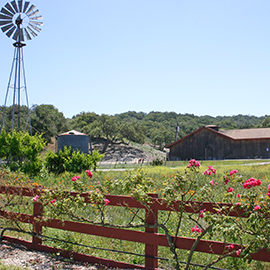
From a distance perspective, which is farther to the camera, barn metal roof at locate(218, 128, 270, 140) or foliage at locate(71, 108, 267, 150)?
foliage at locate(71, 108, 267, 150)

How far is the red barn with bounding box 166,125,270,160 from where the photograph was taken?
4278 cm

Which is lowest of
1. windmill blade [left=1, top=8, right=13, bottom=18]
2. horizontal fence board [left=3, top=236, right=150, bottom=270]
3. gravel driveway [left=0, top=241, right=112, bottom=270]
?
gravel driveway [left=0, top=241, right=112, bottom=270]

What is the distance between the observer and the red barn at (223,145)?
140 feet

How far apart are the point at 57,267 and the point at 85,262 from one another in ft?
1.49

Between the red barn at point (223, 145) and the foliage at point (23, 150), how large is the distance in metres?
32.9

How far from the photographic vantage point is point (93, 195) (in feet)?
15.7

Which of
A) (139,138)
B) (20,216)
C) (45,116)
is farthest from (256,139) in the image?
(20,216)

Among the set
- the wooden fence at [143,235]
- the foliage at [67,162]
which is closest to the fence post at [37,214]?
the wooden fence at [143,235]

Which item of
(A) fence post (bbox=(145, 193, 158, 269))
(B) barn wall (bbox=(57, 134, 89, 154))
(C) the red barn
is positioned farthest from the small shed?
(C) the red barn

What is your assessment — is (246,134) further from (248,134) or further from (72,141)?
(72,141)

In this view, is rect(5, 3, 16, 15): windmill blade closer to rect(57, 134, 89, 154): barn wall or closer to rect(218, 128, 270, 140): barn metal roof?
rect(57, 134, 89, 154): barn wall

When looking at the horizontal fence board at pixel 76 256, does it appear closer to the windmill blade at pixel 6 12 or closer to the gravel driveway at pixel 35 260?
the gravel driveway at pixel 35 260

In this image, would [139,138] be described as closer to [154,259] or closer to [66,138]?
[66,138]

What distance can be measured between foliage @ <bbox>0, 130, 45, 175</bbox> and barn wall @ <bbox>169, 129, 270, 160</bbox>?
33.0 m
